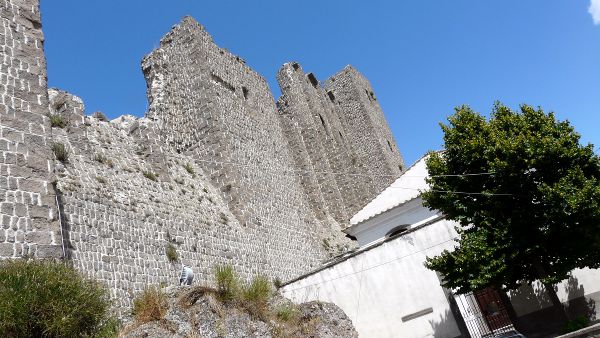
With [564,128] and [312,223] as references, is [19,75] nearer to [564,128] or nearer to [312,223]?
[564,128]

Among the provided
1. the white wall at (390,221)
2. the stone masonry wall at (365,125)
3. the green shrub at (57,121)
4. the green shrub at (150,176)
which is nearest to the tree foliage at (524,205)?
the white wall at (390,221)

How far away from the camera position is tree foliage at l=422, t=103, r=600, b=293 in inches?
452

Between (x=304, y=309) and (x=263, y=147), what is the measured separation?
10.9m

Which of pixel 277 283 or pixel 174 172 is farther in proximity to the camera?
pixel 277 283

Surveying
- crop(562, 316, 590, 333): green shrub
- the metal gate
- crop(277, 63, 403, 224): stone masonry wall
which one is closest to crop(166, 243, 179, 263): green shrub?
the metal gate

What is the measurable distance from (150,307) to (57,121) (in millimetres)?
6854

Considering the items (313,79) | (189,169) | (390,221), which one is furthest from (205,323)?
(313,79)

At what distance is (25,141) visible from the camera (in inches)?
347

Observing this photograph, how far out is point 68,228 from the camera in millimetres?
10383

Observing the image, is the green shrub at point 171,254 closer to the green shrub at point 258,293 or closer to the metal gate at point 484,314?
the green shrub at point 258,293

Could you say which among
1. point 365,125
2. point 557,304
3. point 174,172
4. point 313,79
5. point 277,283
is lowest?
point 557,304

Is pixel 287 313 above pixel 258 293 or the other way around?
the other way around

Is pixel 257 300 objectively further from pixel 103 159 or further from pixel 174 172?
pixel 174 172

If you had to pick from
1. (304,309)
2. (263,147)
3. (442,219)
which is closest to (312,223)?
(263,147)
